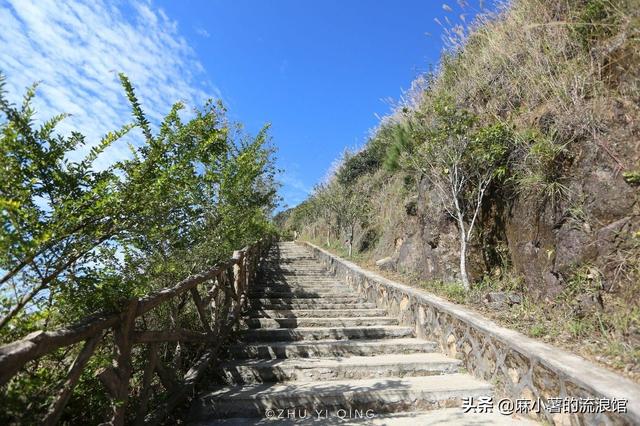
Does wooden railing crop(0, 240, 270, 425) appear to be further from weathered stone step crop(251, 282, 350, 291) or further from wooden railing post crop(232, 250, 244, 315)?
weathered stone step crop(251, 282, 350, 291)

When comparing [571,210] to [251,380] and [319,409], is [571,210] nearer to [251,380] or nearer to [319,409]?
[319,409]

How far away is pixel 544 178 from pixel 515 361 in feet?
8.01

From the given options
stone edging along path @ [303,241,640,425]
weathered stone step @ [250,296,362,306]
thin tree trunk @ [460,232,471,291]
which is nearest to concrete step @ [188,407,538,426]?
stone edging along path @ [303,241,640,425]

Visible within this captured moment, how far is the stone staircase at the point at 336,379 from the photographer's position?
125 inches

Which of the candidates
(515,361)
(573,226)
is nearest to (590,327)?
(515,361)

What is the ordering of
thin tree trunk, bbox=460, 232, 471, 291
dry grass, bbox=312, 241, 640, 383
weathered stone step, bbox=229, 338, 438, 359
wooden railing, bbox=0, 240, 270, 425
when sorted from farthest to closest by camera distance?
thin tree trunk, bbox=460, 232, 471, 291 → weathered stone step, bbox=229, 338, 438, 359 → dry grass, bbox=312, 241, 640, 383 → wooden railing, bbox=0, 240, 270, 425

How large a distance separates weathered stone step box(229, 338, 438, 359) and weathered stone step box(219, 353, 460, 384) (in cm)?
30

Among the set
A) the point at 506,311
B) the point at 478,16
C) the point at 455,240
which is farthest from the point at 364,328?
the point at 478,16

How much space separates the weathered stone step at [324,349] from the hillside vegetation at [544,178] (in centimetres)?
115

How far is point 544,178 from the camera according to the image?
4422 mm

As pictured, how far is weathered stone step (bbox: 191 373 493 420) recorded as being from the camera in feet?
10.5

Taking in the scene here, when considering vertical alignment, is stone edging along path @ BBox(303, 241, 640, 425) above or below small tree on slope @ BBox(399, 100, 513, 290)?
below

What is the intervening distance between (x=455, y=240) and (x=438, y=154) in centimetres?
164

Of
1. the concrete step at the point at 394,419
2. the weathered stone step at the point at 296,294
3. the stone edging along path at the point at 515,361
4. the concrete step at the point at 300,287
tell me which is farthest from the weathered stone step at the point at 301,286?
the concrete step at the point at 394,419
